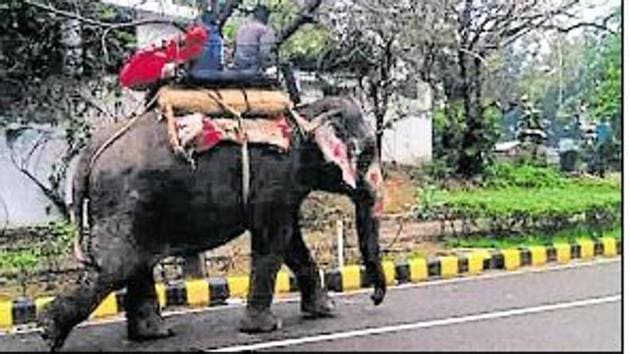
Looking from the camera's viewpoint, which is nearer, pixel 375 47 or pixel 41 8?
pixel 375 47

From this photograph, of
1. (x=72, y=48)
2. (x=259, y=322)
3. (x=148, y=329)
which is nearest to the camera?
(x=148, y=329)

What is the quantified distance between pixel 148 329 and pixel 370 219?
66 cm

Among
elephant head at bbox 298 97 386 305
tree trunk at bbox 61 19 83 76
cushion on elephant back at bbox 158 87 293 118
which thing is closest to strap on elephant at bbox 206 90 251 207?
cushion on elephant back at bbox 158 87 293 118

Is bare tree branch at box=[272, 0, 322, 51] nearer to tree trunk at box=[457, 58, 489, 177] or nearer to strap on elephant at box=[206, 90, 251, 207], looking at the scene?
strap on elephant at box=[206, 90, 251, 207]

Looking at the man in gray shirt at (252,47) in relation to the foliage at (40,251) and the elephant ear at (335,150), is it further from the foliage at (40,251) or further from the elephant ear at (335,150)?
the foliage at (40,251)

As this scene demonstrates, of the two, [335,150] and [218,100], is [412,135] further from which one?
[218,100]

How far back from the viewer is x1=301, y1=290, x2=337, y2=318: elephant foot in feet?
6.44

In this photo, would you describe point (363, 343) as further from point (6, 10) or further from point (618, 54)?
point (6, 10)

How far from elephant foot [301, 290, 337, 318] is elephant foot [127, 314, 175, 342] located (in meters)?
0.25

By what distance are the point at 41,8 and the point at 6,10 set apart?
6.1 inches

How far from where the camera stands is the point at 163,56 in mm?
2084

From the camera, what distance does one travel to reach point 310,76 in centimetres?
245

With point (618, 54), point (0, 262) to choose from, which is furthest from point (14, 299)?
point (618, 54)

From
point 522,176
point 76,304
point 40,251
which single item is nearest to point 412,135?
point 522,176
